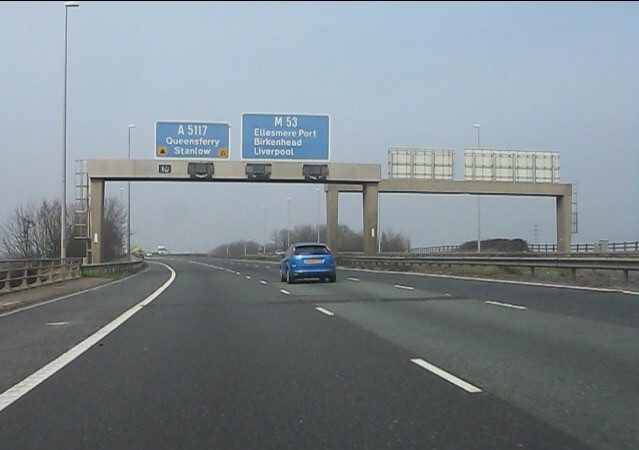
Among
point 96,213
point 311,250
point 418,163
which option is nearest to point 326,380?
point 311,250

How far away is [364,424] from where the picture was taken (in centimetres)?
668

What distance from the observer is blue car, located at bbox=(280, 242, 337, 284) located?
1227 inches

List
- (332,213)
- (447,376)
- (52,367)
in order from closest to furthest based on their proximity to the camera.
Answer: (447,376)
(52,367)
(332,213)

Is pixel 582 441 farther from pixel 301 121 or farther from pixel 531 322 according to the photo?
pixel 301 121

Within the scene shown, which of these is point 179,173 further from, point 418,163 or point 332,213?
point 332,213

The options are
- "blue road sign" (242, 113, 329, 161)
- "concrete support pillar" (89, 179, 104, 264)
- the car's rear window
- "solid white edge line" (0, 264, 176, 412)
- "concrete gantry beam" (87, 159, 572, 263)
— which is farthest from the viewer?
"concrete support pillar" (89, 179, 104, 264)

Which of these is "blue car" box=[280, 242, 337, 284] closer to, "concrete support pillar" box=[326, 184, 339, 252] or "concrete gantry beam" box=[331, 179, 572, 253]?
"concrete gantry beam" box=[331, 179, 572, 253]

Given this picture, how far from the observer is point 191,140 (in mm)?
41969

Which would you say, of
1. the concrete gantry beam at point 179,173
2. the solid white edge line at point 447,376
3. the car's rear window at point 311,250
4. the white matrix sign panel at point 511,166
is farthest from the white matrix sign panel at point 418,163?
the solid white edge line at point 447,376

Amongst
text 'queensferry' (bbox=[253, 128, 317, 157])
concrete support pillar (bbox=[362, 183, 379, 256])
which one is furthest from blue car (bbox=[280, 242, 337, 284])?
concrete support pillar (bbox=[362, 183, 379, 256])

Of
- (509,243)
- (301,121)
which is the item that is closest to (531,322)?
(301,121)

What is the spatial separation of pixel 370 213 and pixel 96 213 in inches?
687

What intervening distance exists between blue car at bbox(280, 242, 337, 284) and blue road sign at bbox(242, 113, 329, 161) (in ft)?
38.4

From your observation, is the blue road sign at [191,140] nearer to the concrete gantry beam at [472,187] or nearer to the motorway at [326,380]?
the concrete gantry beam at [472,187]
